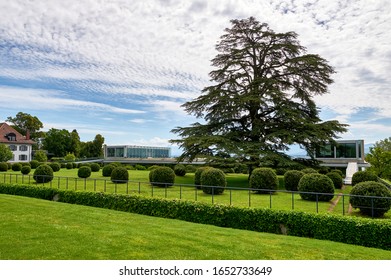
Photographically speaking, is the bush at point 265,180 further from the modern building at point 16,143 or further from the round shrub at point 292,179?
the modern building at point 16,143

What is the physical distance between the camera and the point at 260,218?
13.7 m

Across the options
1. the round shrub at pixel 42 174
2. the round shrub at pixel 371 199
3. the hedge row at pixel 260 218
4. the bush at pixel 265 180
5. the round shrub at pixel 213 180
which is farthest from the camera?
the round shrub at pixel 42 174

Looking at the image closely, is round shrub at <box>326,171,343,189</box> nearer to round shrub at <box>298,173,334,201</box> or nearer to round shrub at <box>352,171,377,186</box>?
round shrub at <box>352,171,377,186</box>

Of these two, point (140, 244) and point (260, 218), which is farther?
point (260, 218)

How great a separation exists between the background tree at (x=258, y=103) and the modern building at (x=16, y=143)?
42.3 metres

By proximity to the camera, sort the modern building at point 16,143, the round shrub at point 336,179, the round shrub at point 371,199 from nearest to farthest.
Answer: the round shrub at point 371,199
the round shrub at point 336,179
the modern building at point 16,143

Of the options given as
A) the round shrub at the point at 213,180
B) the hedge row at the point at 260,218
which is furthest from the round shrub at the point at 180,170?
the hedge row at the point at 260,218

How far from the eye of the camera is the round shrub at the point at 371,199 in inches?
550

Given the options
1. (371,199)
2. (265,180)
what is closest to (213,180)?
(265,180)

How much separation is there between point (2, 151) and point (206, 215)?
43086mm

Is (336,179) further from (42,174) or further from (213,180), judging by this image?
(42,174)

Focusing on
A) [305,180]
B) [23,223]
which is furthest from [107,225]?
[305,180]

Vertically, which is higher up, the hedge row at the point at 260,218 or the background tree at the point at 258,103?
the background tree at the point at 258,103

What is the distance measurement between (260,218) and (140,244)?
6.47m
